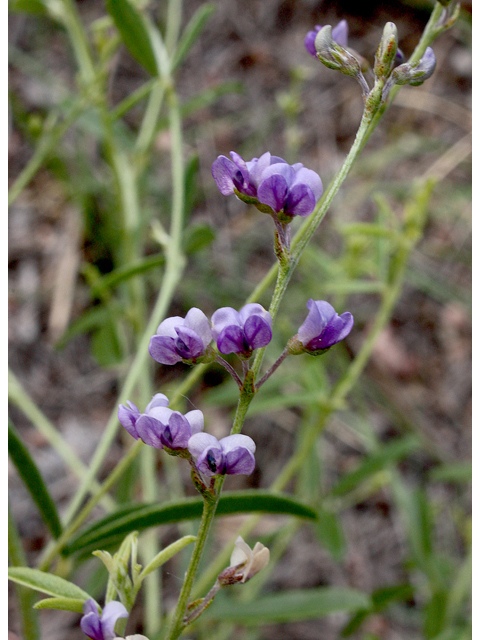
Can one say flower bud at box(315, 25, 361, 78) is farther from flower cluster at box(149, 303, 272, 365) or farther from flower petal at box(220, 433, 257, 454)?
flower petal at box(220, 433, 257, 454)

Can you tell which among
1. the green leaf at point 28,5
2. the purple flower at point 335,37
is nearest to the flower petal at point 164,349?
the purple flower at point 335,37

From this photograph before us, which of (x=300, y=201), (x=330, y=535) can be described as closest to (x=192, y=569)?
(x=300, y=201)

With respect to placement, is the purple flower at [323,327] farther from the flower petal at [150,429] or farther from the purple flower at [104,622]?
the purple flower at [104,622]

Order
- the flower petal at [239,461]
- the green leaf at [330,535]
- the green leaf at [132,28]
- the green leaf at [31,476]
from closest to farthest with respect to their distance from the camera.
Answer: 1. the flower petal at [239,461]
2. the green leaf at [31,476]
3. the green leaf at [132,28]
4. the green leaf at [330,535]

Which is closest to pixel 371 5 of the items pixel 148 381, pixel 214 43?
pixel 214 43

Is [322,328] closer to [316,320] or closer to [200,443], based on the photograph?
[316,320]

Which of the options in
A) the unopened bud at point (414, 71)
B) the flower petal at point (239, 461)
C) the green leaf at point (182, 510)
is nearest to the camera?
the flower petal at point (239, 461)

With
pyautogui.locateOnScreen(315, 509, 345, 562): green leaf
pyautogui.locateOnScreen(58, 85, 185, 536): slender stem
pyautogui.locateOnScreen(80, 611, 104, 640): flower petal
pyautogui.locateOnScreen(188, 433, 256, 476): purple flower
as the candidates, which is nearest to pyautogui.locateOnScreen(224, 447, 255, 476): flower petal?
pyautogui.locateOnScreen(188, 433, 256, 476): purple flower
